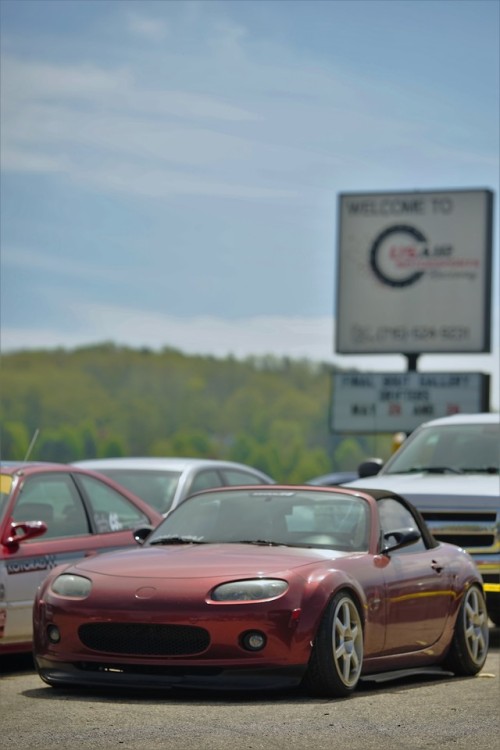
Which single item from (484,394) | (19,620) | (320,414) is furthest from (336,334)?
(320,414)

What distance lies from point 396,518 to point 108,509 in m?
2.38

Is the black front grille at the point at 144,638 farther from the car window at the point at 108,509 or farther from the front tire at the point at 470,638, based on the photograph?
the car window at the point at 108,509

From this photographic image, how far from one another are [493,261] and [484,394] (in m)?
6.81

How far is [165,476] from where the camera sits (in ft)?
52.6

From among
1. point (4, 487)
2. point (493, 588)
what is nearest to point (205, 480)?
point (493, 588)

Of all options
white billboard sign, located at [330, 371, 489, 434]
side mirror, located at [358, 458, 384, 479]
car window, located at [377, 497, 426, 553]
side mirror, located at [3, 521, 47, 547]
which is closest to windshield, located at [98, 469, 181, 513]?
side mirror, located at [358, 458, 384, 479]

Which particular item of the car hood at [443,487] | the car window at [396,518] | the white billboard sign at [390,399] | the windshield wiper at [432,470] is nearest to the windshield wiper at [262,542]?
the car window at [396,518]

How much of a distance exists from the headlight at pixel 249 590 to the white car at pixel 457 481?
5.05 meters

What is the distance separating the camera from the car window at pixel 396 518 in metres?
10.6

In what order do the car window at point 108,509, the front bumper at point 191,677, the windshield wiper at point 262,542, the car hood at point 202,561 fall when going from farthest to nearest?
the car window at point 108,509, the windshield wiper at point 262,542, the car hood at point 202,561, the front bumper at point 191,677

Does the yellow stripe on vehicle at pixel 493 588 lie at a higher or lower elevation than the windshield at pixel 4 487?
lower

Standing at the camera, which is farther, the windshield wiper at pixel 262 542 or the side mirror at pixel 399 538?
the side mirror at pixel 399 538

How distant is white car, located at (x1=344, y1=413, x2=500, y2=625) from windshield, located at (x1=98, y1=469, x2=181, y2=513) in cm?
178

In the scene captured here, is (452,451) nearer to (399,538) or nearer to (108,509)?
(108,509)
